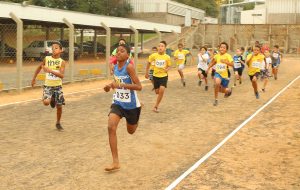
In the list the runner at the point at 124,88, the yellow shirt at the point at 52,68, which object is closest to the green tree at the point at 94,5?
the yellow shirt at the point at 52,68

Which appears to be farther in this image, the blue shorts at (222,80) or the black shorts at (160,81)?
the blue shorts at (222,80)

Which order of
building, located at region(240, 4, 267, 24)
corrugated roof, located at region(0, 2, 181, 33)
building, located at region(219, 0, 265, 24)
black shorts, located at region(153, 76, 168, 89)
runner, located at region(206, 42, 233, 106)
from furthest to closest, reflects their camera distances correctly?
1. building, located at region(219, 0, 265, 24)
2. building, located at region(240, 4, 267, 24)
3. corrugated roof, located at region(0, 2, 181, 33)
4. runner, located at region(206, 42, 233, 106)
5. black shorts, located at region(153, 76, 168, 89)

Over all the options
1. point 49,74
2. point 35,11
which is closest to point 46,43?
point 35,11

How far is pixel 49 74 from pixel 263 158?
435 cm

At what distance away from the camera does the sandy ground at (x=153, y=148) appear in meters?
5.63

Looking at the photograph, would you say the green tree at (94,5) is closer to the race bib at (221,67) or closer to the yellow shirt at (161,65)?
the yellow shirt at (161,65)

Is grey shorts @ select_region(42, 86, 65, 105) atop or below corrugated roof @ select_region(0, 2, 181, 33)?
below

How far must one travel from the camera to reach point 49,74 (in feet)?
28.2

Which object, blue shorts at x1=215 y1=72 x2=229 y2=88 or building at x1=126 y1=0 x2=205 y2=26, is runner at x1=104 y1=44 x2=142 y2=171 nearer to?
blue shorts at x1=215 y1=72 x2=229 y2=88

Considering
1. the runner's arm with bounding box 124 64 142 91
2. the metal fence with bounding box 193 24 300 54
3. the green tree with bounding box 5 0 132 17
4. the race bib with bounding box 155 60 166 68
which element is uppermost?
the green tree with bounding box 5 0 132 17

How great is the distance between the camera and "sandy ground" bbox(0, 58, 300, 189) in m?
5.63

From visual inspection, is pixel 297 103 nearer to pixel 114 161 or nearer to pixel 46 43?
pixel 114 161

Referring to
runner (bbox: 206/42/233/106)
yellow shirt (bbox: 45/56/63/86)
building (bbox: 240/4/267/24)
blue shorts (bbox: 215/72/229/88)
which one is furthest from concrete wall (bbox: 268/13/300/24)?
yellow shirt (bbox: 45/56/63/86)

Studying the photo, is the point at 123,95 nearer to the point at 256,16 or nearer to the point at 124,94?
the point at 124,94
